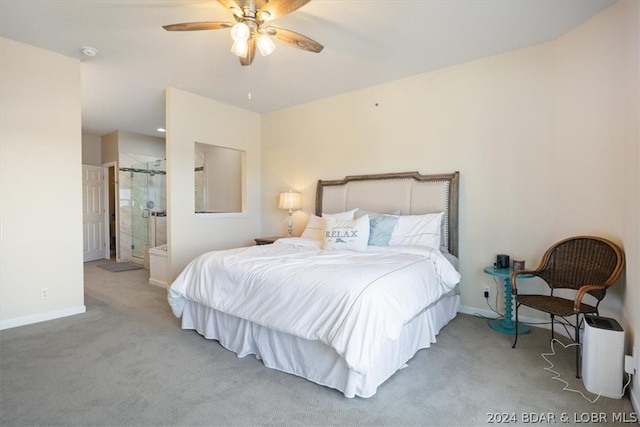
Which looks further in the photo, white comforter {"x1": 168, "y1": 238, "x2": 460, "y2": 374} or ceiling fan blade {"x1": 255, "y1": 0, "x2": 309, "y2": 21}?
ceiling fan blade {"x1": 255, "y1": 0, "x2": 309, "y2": 21}

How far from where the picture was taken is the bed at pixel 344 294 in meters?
1.89

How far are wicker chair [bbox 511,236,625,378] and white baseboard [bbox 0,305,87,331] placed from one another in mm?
4302

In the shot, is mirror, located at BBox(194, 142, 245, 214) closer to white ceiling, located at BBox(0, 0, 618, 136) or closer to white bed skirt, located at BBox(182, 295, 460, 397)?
white ceiling, located at BBox(0, 0, 618, 136)

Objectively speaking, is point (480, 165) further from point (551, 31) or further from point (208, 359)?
point (208, 359)

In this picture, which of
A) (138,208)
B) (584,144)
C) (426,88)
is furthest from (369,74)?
(138,208)

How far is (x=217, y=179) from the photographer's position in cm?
647

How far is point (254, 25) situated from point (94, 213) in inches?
259

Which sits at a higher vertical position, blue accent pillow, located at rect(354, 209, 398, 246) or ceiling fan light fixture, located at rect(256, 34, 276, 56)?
ceiling fan light fixture, located at rect(256, 34, 276, 56)

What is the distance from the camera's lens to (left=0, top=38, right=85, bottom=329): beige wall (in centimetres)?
302

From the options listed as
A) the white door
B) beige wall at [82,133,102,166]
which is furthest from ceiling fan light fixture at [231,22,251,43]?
beige wall at [82,133,102,166]

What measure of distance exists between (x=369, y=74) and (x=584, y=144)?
2.25 metres

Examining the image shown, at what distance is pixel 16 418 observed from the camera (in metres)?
1.74

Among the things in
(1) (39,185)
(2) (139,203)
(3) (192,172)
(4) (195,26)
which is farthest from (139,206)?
(4) (195,26)

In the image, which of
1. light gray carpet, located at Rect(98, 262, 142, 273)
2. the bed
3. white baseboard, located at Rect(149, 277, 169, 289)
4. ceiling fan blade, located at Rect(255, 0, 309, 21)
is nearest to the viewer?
the bed
